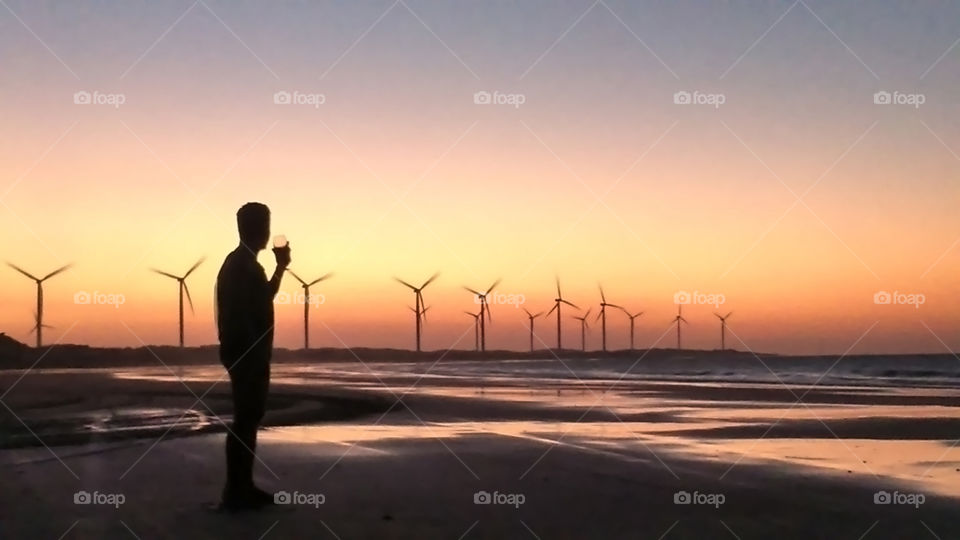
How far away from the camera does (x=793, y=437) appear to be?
557 inches

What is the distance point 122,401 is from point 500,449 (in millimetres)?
14068

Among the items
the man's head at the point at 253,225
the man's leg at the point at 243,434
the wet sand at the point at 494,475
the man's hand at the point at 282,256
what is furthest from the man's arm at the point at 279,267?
the wet sand at the point at 494,475

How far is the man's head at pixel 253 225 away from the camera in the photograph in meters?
7.61

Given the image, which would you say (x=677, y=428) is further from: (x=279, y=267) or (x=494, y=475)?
(x=279, y=267)

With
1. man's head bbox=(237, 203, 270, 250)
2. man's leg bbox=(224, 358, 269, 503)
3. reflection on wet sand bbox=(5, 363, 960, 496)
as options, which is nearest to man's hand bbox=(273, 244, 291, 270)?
man's head bbox=(237, 203, 270, 250)

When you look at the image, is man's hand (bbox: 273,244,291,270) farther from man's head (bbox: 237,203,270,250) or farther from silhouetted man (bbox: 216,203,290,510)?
man's head (bbox: 237,203,270,250)

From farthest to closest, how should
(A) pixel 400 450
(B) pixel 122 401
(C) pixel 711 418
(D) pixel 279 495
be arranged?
(B) pixel 122 401 < (C) pixel 711 418 < (A) pixel 400 450 < (D) pixel 279 495

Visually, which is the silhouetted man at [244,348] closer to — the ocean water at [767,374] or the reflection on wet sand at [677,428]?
the reflection on wet sand at [677,428]

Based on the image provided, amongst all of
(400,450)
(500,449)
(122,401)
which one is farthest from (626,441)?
(122,401)

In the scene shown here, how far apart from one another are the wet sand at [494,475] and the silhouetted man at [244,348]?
1.11 ft

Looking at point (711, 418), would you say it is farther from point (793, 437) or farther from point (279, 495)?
point (279, 495)

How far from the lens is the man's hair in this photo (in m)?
7.62

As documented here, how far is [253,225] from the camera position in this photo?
25.0 ft

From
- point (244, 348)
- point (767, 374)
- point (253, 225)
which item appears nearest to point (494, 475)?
point (244, 348)
